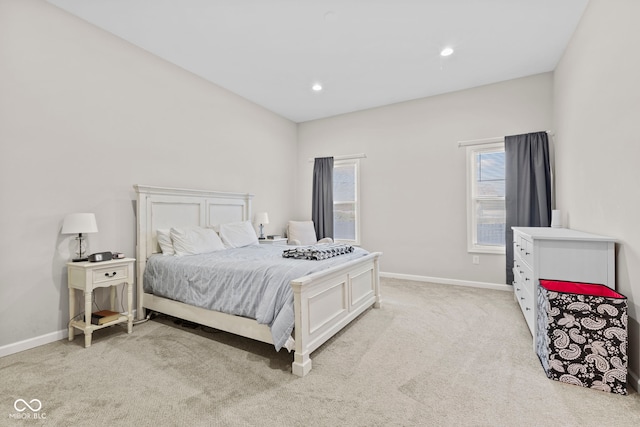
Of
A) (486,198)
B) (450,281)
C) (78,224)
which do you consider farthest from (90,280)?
(486,198)

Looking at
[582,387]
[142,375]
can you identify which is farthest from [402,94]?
[142,375]

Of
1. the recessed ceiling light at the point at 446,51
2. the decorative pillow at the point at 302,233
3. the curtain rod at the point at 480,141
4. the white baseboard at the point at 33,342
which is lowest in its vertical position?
the white baseboard at the point at 33,342

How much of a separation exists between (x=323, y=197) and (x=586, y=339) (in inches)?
161

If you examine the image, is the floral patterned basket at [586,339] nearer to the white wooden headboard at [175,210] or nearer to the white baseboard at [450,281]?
the white baseboard at [450,281]

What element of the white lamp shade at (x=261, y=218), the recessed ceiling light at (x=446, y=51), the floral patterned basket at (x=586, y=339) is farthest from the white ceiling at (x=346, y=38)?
the floral patterned basket at (x=586, y=339)

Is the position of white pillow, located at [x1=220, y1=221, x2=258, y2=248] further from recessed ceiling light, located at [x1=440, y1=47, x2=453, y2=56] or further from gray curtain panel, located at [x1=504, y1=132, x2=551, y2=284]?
gray curtain panel, located at [x1=504, y1=132, x2=551, y2=284]

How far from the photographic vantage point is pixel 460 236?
435 cm

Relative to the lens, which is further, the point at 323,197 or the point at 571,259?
the point at 323,197

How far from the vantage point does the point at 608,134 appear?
2141 mm

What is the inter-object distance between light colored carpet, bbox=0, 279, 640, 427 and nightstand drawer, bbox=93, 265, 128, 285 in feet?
1.78

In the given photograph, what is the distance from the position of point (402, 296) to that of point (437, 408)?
7.26ft

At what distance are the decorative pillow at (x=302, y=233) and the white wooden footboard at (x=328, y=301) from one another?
1.91 meters

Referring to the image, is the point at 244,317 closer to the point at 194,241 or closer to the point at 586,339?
the point at 194,241

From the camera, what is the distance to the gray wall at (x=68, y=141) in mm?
2363
